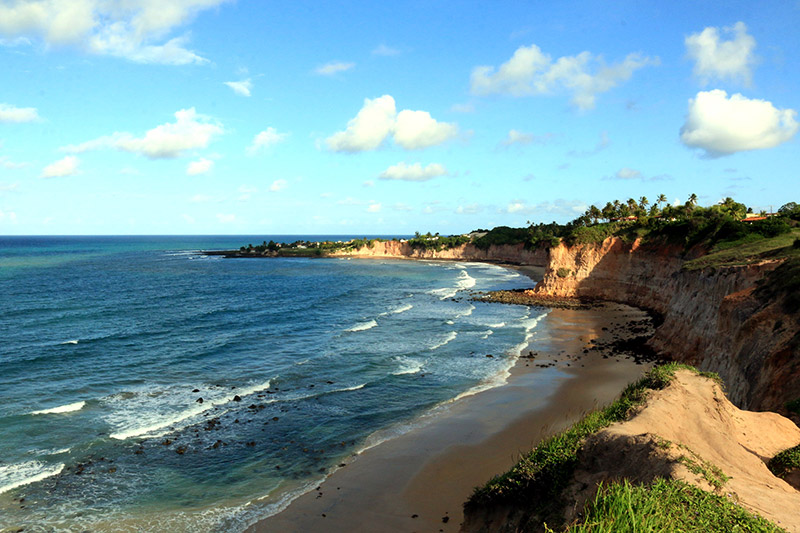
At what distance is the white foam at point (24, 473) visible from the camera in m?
18.0

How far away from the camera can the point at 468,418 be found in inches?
969

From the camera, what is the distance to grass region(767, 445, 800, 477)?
1206cm

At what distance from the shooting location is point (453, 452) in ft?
68.1

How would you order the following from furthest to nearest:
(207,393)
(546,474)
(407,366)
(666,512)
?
(407,366) → (207,393) → (546,474) → (666,512)

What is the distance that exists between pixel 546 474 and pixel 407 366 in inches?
922

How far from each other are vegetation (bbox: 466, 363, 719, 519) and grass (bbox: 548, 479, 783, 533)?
2538 mm

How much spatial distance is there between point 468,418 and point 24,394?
2619cm

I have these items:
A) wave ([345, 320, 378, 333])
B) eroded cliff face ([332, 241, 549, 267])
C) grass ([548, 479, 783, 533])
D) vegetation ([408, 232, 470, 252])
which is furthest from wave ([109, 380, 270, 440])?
vegetation ([408, 232, 470, 252])

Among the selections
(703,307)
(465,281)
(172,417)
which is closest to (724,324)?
(703,307)

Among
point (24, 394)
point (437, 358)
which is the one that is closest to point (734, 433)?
point (437, 358)

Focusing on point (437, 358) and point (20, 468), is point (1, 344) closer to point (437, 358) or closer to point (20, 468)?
point (20, 468)

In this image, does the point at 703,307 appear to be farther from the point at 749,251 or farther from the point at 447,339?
the point at 447,339

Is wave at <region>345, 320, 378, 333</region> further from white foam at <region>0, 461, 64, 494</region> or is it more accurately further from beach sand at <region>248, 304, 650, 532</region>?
white foam at <region>0, 461, 64, 494</region>

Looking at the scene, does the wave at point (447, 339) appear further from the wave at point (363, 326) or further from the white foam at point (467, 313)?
the white foam at point (467, 313)
